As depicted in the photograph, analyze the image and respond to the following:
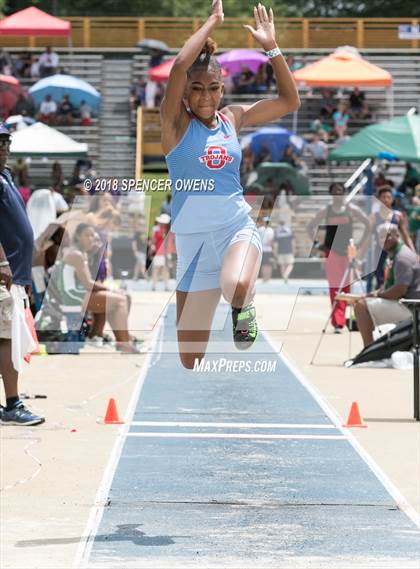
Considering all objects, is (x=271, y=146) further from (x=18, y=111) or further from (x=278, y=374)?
(x=278, y=374)

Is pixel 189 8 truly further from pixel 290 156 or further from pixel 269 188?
pixel 269 188

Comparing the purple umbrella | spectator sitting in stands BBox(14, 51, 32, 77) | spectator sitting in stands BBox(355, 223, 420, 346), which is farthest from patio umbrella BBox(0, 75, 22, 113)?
spectator sitting in stands BBox(355, 223, 420, 346)

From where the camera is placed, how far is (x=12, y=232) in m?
9.75

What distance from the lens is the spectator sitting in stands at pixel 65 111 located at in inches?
1346

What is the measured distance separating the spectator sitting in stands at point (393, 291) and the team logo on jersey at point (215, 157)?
305 inches

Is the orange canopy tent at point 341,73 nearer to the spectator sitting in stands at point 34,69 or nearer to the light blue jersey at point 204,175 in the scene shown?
the spectator sitting in stands at point 34,69

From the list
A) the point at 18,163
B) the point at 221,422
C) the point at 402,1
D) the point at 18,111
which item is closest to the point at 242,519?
the point at 221,422

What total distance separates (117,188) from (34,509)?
5.83ft

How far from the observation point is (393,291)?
45.3 ft

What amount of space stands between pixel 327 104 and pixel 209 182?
100 feet

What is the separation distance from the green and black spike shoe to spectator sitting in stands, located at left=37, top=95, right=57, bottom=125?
2828 centimetres

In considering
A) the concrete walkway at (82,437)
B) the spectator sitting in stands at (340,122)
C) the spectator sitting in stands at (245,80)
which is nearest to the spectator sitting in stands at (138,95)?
the spectator sitting in stands at (245,80)

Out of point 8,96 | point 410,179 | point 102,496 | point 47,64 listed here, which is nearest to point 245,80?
point 410,179

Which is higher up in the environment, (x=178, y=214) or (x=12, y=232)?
(x=178, y=214)
